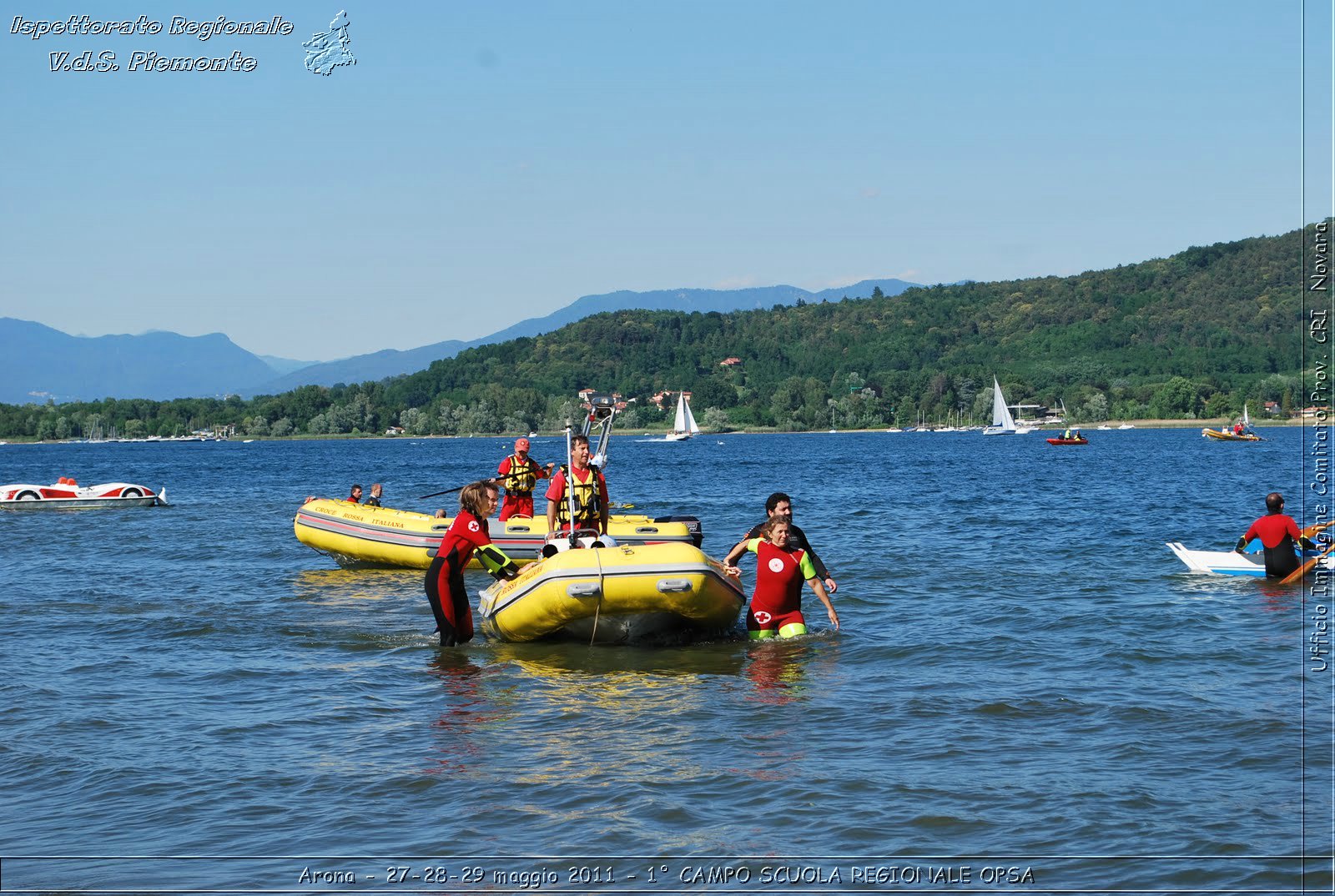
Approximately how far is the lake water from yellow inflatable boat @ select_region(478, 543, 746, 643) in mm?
326

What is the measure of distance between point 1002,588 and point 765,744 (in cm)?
900

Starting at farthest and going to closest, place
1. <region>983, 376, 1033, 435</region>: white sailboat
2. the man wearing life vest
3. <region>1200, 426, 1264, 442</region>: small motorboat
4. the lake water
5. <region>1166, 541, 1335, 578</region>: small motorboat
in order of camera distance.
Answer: <region>983, 376, 1033, 435</region>: white sailboat
<region>1200, 426, 1264, 442</region>: small motorboat
the man wearing life vest
<region>1166, 541, 1335, 578</region>: small motorboat
the lake water

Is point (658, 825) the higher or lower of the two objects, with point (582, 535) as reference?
lower

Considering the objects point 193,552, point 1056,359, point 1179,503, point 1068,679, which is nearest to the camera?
point 1068,679

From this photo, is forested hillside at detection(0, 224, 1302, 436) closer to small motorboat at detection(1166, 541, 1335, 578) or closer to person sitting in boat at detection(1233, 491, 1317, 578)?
small motorboat at detection(1166, 541, 1335, 578)

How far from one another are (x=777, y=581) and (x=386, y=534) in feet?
29.3

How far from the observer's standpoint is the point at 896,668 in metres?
11.2

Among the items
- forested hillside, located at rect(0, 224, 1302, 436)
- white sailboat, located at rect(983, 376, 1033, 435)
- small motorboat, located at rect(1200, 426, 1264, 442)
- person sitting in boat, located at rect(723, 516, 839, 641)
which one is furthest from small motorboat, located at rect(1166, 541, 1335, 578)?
forested hillside, located at rect(0, 224, 1302, 436)

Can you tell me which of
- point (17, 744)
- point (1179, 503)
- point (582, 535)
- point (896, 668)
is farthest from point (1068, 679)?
point (1179, 503)

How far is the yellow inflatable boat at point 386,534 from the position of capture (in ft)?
55.9

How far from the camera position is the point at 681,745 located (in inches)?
336

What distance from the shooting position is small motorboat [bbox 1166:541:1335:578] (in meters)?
15.8

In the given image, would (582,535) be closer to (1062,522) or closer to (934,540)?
(934,540)

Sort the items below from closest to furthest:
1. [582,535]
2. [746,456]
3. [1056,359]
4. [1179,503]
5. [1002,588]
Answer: [582,535], [1002,588], [1179,503], [746,456], [1056,359]
